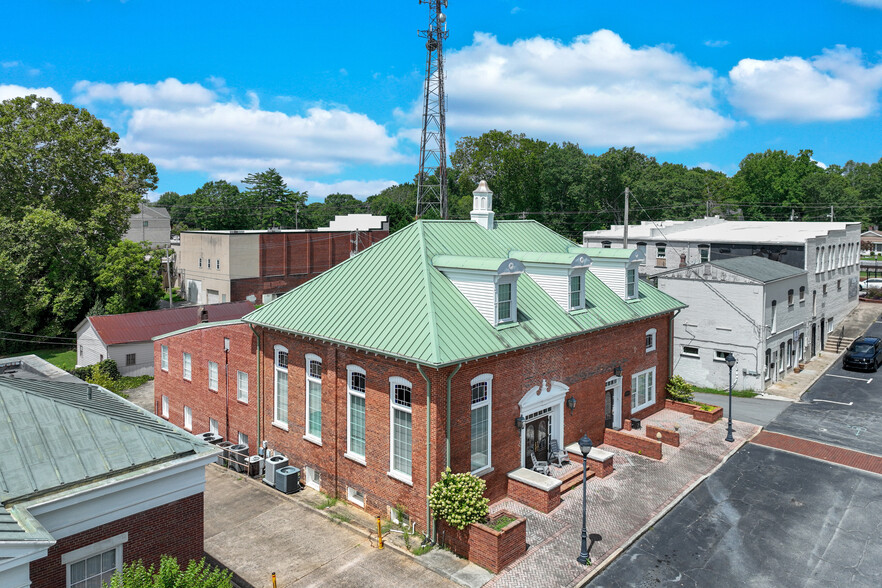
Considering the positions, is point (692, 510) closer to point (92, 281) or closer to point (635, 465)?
point (635, 465)

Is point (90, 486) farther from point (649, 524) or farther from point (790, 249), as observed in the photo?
point (790, 249)

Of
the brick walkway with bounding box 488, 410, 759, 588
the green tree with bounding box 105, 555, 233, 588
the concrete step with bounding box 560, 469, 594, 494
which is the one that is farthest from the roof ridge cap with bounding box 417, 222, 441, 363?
the green tree with bounding box 105, 555, 233, 588

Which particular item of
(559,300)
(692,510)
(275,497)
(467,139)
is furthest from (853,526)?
(467,139)

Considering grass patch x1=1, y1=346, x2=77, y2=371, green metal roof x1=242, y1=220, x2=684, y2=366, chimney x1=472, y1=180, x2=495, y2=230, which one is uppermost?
chimney x1=472, y1=180, x2=495, y2=230

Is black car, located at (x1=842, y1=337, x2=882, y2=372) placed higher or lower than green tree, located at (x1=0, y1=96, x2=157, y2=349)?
lower

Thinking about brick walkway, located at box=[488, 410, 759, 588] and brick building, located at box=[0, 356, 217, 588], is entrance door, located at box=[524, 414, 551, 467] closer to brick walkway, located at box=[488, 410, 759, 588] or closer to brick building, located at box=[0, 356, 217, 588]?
brick walkway, located at box=[488, 410, 759, 588]

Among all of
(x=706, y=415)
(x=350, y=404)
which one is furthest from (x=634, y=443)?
(x=350, y=404)
